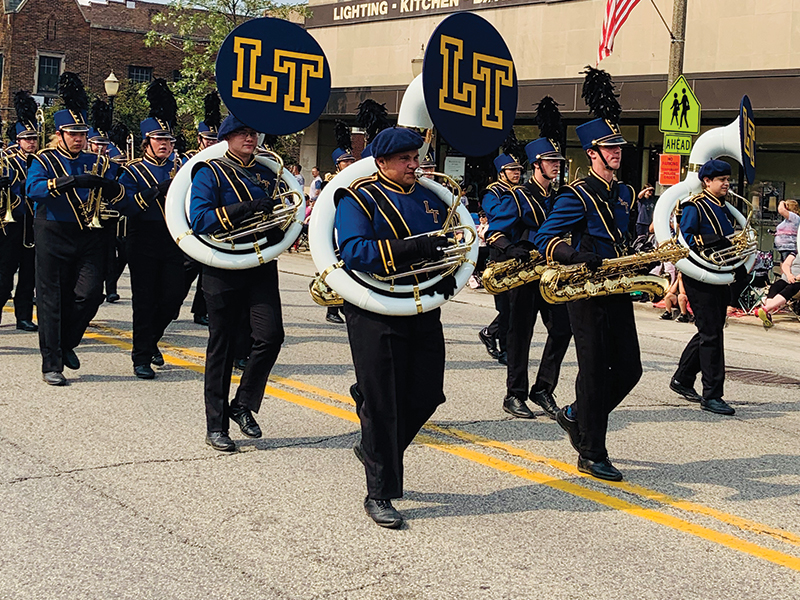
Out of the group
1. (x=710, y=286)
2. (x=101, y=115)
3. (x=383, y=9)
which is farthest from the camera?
(x=383, y=9)

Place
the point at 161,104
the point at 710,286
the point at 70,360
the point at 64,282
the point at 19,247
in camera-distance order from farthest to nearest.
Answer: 1. the point at 19,247
2. the point at 161,104
3. the point at 70,360
4. the point at 64,282
5. the point at 710,286

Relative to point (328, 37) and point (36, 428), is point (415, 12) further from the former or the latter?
point (36, 428)

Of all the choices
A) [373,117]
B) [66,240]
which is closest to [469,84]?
[373,117]

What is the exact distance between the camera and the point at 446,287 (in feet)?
18.6

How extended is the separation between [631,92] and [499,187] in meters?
12.9

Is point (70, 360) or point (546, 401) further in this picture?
point (70, 360)

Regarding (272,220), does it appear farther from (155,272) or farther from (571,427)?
(155,272)

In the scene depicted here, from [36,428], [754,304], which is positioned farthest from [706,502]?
[754,304]

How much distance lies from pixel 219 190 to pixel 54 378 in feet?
8.38

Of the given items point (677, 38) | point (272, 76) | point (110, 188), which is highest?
point (677, 38)

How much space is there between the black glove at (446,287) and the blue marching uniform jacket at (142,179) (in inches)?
165

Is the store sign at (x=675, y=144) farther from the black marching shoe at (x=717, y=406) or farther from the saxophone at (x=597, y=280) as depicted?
the saxophone at (x=597, y=280)

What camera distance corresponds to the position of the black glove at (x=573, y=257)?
20.2ft

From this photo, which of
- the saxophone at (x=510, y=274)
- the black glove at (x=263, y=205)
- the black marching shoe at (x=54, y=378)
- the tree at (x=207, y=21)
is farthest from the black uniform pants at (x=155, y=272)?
the tree at (x=207, y=21)
